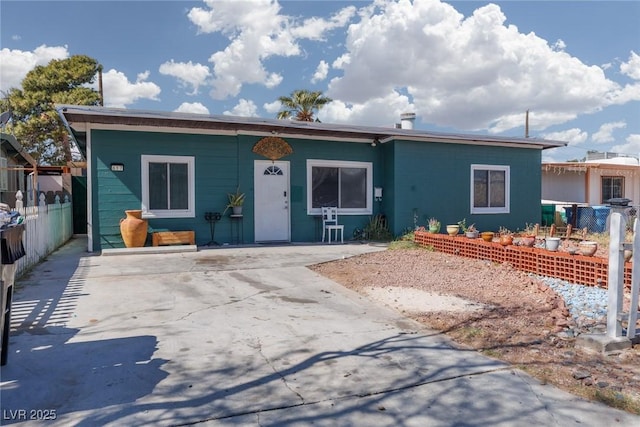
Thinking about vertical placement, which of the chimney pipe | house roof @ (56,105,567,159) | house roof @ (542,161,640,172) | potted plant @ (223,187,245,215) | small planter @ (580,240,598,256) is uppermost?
the chimney pipe

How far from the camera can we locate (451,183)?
12328 millimetres

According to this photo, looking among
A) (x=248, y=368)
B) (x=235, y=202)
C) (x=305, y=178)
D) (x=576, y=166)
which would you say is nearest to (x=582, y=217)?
(x=576, y=166)

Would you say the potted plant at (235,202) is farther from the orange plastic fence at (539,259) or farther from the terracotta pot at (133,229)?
the orange plastic fence at (539,259)

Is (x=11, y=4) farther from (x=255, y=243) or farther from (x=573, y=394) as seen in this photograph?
(x=573, y=394)

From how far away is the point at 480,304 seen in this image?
5.10 meters

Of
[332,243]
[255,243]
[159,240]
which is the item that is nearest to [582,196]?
[332,243]

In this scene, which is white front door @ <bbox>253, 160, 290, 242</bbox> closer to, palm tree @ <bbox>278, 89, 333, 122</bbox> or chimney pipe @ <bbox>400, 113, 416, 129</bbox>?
chimney pipe @ <bbox>400, 113, 416, 129</bbox>

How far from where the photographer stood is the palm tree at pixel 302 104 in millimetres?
21938

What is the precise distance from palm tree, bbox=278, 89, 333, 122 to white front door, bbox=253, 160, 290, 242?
11687 millimetres

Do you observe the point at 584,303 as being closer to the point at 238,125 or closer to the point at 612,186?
the point at 238,125

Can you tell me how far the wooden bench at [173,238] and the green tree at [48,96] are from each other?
15.9 metres

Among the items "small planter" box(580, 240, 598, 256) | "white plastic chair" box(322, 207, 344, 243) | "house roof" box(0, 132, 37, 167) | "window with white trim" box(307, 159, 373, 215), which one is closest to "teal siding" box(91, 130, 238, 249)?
"window with white trim" box(307, 159, 373, 215)

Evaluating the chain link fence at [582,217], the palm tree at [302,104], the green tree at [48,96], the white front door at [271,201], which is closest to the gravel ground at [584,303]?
the white front door at [271,201]

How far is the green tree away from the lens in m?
21.9
